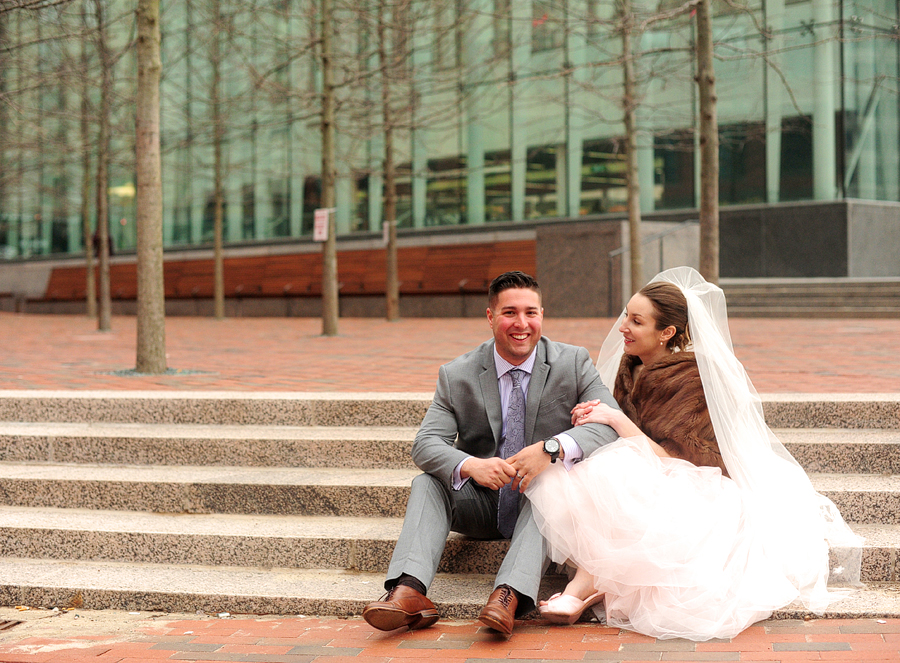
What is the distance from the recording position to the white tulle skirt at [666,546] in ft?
12.3

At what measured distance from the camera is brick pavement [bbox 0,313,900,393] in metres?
7.40

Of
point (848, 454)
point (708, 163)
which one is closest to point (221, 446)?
point (848, 454)

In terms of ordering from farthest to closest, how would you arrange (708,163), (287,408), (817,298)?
(817,298), (708,163), (287,408)

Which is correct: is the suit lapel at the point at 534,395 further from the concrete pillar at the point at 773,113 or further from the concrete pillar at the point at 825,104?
the concrete pillar at the point at 773,113

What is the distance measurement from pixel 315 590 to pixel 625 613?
4.43 feet

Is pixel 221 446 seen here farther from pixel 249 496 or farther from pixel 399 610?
pixel 399 610

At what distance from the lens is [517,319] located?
4203 millimetres

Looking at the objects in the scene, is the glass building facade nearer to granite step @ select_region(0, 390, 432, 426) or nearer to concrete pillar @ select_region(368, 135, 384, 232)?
concrete pillar @ select_region(368, 135, 384, 232)

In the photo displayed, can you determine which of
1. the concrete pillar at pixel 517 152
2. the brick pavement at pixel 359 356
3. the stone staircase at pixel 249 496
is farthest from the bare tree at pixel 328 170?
the concrete pillar at pixel 517 152

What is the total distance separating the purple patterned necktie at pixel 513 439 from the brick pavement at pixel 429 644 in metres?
0.55

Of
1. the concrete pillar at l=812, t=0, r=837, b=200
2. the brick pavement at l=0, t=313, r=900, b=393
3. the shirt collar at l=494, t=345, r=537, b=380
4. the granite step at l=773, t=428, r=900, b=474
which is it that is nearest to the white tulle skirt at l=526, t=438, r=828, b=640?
the shirt collar at l=494, t=345, r=537, b=380

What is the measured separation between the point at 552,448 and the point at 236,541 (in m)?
1.68

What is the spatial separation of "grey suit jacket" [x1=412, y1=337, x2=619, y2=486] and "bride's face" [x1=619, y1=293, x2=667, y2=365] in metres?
0.22

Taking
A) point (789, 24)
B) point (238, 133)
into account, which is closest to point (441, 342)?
point (789, 24)
